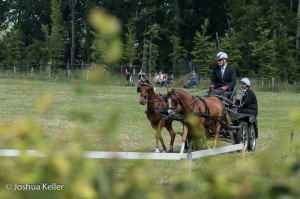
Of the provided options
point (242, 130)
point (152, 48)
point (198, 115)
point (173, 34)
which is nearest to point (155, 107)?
point (198, 115)

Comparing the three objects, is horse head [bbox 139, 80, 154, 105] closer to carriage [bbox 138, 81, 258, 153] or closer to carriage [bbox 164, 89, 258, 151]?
carriage [bbox 138, 81, 258, 153]

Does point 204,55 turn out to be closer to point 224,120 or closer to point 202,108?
point 224,120

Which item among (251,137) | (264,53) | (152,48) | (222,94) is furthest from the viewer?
(152,48)

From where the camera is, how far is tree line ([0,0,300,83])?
51.0 meters

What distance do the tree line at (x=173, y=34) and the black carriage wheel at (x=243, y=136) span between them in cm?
3069

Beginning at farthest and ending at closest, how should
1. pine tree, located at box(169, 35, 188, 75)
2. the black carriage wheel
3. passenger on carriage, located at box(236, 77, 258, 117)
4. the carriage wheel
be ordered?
pine tree, located at box(169, 35, 188, 75) < passenger on carriage, located at box(236, 77, 258, 117) < the carriage wheel < the black carriage wheel

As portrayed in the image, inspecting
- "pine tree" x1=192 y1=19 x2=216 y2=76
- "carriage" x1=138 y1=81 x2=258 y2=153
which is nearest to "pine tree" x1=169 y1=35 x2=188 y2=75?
"pine tree" x1=192 y1=19 x2=216 y2=76

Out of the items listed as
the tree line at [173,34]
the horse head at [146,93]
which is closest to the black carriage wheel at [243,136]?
the horse head at [146,93]

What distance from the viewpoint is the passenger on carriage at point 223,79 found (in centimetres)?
1398

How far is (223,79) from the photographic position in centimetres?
1424

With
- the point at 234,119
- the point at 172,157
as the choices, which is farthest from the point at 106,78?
the point at 234,119

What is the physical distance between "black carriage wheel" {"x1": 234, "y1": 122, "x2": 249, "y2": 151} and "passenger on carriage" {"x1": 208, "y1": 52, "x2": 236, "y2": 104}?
24.3 inches

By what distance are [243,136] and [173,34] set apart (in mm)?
47602

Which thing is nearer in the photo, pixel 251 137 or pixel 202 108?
pixel 202 108
